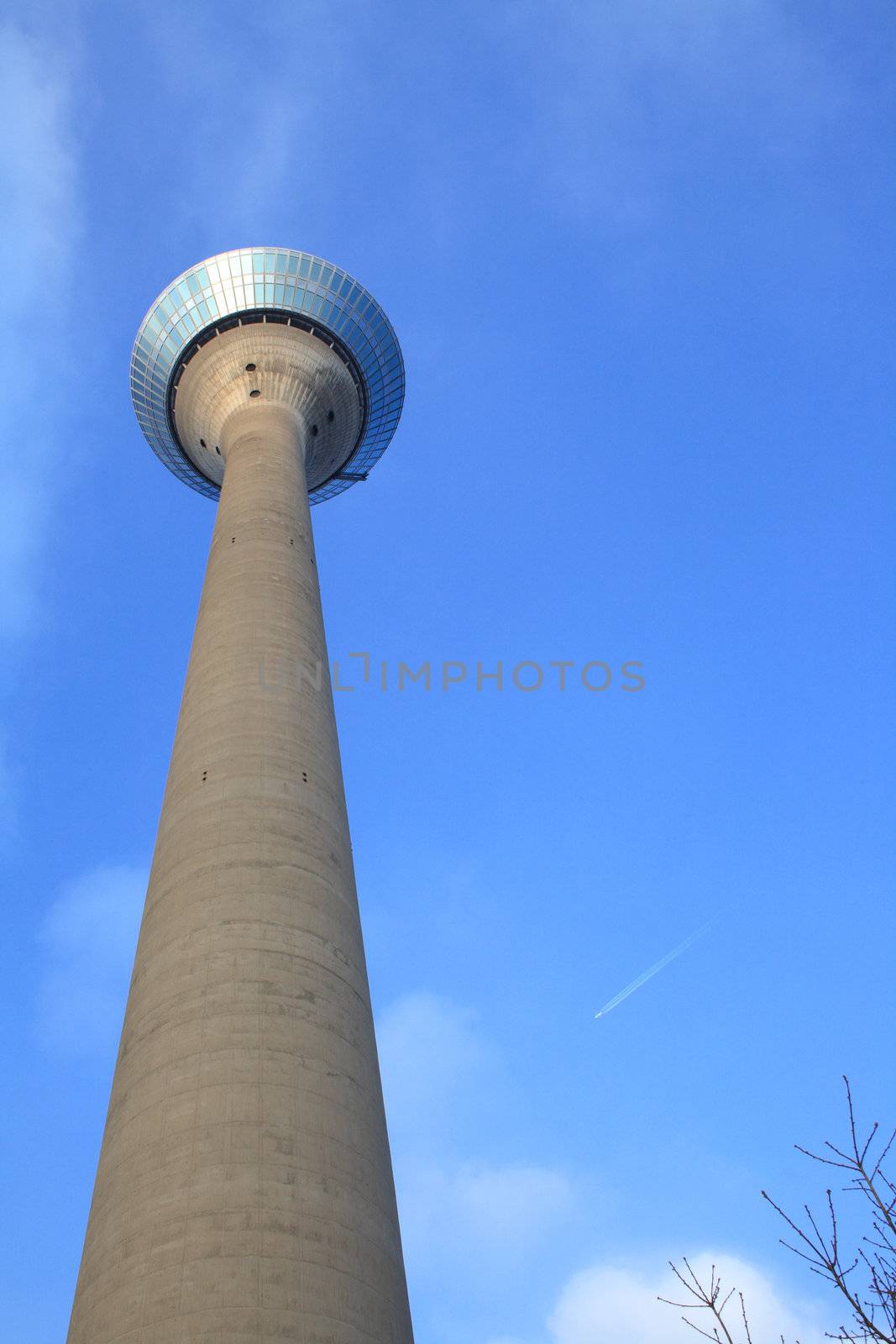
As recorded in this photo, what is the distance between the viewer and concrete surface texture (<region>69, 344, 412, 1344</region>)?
17.8 metres

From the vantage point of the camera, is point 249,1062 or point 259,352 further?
point 259,352

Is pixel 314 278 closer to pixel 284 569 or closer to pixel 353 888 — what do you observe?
pixel 284 569

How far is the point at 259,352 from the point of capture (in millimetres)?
43781

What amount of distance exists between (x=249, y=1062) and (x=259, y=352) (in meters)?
29.6

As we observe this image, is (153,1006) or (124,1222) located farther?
(153,1006)

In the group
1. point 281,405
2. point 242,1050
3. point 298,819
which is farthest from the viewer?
point 281,405

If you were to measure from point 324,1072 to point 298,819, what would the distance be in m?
6.21

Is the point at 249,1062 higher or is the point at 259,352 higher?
the point at 259,352

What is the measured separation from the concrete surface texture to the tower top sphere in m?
14.4

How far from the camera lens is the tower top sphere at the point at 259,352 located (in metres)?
43.8

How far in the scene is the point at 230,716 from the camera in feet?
92.8

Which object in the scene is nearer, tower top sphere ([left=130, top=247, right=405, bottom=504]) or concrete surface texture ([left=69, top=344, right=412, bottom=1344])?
concrete surface texture ([left=69, top=344, right=412, bottom=1344])

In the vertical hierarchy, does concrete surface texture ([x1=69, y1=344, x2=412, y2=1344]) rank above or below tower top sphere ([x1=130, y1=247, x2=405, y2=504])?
below

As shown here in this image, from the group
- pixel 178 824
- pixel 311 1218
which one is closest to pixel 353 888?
pixel 178 824
